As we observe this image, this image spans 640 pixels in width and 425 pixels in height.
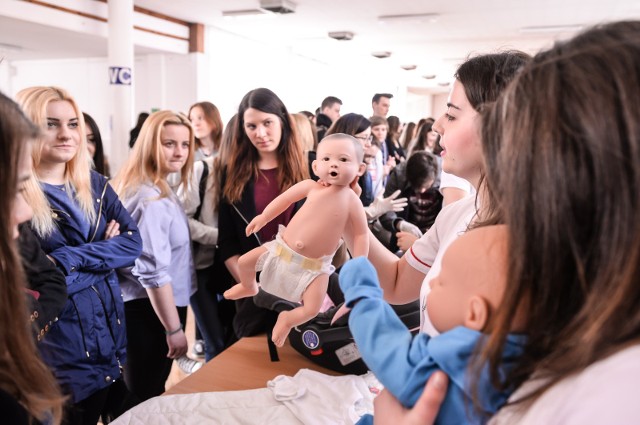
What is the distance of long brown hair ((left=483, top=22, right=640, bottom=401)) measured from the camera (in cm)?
56

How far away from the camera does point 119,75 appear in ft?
18.4

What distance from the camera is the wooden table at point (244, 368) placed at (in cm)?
161

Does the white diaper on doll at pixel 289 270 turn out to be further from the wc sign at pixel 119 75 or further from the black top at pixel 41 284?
the wc sign at pixel 119 75

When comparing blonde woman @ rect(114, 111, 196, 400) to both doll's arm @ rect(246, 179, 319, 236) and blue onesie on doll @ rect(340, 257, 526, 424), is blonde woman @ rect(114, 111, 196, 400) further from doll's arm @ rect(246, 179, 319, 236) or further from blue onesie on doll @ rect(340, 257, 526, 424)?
blue onesie on doll @ rect(340, 257, 526, 424)

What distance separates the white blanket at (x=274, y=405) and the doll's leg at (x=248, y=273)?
582mm

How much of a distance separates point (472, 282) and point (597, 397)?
190 mm

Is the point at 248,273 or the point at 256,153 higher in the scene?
the point at 256,153

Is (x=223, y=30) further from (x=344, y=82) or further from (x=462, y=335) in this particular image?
(x=462, y=335)

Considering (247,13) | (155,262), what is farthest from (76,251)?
(247,13)

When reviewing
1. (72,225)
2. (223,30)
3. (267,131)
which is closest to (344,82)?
(223,30)

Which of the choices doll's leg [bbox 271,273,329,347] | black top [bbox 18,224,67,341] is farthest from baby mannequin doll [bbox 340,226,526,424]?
black top [bbox 18,224,67,341]

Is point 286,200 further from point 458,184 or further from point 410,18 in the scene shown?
point 410,18

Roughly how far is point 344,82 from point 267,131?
27.0 ft

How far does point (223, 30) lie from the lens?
854 cm
